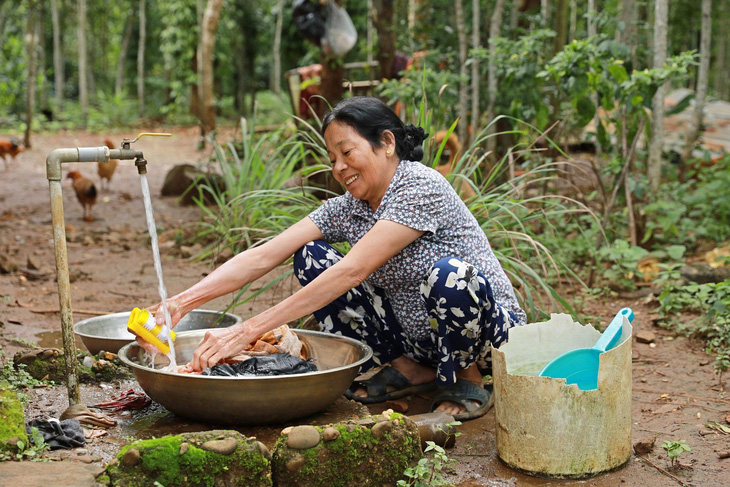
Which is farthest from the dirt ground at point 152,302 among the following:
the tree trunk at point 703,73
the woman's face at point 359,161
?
the tree trunk at point 703,73

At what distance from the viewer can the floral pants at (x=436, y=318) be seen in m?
2.36

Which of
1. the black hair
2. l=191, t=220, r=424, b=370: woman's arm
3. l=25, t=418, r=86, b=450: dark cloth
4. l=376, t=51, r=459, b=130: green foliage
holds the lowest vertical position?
l=25, t=418, r=86, b=450: dark cloth

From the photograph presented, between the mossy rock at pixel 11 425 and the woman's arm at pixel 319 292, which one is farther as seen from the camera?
the woman's arm at pixel 319 292

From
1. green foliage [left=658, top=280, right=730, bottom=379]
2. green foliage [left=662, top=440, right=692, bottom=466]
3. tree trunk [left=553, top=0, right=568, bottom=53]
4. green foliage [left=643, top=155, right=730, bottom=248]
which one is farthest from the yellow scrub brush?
tree trunk [left=553, top=0, right=568, bottom=53]

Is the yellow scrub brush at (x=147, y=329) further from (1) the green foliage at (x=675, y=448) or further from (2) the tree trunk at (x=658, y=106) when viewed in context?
(2) the tree trunk at (x=658, y=106)

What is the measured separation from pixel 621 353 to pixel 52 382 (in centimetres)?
186

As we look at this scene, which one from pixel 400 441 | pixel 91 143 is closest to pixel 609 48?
pixel 400 441

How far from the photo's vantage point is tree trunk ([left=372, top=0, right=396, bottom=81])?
7531mm

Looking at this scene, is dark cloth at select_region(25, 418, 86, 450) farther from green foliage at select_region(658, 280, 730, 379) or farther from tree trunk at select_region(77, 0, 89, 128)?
tree trunk at select_region(77, 0, 89, 128)

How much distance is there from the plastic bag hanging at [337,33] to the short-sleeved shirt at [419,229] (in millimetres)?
3959

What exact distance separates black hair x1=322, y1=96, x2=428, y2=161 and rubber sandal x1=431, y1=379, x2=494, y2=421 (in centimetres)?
86

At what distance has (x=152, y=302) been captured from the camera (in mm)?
4148

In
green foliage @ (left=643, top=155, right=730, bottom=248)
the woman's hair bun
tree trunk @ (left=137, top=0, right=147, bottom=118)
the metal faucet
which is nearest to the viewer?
the metal faucet

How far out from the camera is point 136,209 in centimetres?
748
